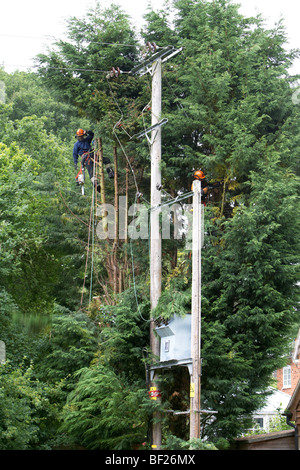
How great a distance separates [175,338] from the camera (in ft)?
41.0

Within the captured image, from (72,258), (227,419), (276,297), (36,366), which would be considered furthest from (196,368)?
(72,258)

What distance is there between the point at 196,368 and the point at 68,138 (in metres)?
30.0

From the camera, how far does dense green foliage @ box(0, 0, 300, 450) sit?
1305 cm

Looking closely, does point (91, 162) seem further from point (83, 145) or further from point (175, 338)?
point (175, 338)

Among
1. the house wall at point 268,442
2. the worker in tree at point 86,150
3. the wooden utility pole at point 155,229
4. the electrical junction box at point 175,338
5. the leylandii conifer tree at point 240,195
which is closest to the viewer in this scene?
the electrical junction box at point 175,338

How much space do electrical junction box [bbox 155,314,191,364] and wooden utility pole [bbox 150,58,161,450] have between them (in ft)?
1.81

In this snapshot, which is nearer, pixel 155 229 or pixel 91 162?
pixel 155 229

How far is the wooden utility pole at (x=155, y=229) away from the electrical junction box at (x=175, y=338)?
550 millimetres

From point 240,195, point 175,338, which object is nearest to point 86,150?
point 240,195

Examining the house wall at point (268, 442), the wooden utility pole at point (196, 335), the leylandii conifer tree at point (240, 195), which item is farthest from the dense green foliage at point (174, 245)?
the house wall at point (268, 442)

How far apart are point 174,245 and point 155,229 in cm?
259

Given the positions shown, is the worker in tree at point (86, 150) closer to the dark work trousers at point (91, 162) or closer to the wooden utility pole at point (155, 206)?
the dark work trousers at point (91, 162)

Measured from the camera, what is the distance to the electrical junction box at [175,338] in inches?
483

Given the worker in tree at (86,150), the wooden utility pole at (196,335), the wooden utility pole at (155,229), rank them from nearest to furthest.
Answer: the wooden utility pole at (196,335), the wooden utility pole at (155,229), the worker in tree at (86,150)
